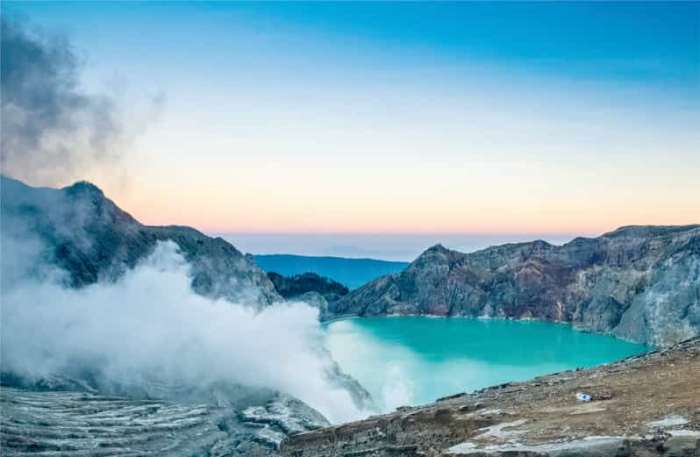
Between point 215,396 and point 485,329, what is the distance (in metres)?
91.1

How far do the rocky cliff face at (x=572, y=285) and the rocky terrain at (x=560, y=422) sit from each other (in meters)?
89.7

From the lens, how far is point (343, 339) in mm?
121750

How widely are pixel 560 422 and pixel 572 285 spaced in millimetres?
136285

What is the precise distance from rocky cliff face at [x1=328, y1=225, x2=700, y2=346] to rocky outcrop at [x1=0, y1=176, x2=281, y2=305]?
2497 inches

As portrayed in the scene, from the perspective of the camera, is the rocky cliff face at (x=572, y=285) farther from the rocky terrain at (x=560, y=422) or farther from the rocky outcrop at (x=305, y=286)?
the rocky terrain at (x=560, y=422)

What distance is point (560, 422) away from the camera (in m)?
17.3

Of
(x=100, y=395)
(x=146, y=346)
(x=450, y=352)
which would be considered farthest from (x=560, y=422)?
(x=450, y=352)

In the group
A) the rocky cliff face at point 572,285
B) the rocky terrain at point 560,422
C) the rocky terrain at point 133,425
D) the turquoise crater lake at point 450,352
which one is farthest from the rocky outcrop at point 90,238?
the rocky cliff face at point 572,285

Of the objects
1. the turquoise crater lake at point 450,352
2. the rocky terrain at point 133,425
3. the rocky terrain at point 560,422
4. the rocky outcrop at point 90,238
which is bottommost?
the turquoise crater lake at point 450,352

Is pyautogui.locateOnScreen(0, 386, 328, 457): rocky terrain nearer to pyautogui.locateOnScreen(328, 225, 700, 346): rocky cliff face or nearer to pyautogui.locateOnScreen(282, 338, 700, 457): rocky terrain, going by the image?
pyautogui.locateOnScreen(282, 338, 700, 457): rocky terrain

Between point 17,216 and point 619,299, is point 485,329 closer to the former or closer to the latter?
point 619,299

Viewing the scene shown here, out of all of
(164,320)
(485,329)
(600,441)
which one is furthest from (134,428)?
(485,329)

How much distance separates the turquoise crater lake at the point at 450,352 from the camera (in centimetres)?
7650

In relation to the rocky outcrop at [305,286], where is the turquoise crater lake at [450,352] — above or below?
below
